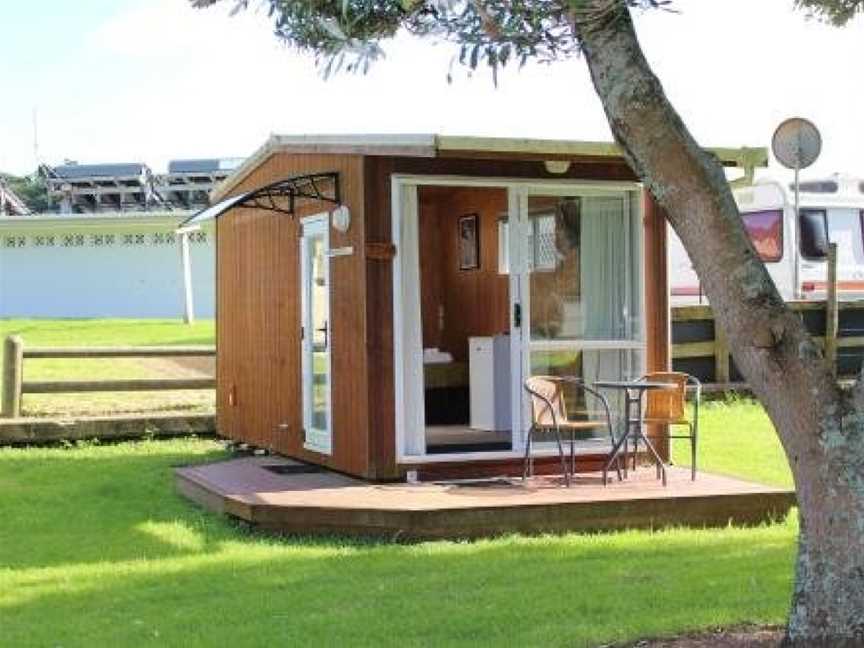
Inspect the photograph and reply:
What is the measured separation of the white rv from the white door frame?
692cm

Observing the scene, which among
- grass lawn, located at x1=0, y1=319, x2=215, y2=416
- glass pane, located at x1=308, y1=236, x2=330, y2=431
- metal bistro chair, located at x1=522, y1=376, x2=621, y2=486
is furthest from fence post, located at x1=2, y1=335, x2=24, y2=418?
metal bistro chair, located at x1=522, y1=376, x2=621, y2=486

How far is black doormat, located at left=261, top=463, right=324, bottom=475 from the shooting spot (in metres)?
9.74

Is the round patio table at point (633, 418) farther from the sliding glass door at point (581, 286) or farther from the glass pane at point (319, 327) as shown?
the glass pane at point (319, 327)

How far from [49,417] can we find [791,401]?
10.1 metres

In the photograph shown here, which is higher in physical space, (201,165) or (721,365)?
(201,165)

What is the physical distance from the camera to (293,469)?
996cm

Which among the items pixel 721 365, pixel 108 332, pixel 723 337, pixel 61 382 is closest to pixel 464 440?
pixel 61 382

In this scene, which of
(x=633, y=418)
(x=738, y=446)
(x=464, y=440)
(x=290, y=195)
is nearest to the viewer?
(x=633, y=418)

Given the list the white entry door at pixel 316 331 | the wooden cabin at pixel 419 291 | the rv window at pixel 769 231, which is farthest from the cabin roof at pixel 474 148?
the rv window at pixel 769 231

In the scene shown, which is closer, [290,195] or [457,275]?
[290,195]

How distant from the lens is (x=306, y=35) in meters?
4.86

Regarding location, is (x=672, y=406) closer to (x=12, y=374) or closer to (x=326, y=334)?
(x=326, y=334)

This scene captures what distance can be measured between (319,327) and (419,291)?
1.06m

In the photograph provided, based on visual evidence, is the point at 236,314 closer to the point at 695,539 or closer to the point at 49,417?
the point at 49,417
